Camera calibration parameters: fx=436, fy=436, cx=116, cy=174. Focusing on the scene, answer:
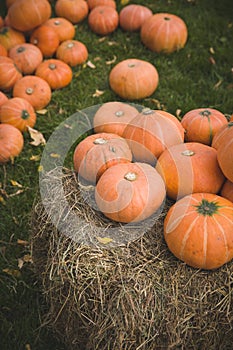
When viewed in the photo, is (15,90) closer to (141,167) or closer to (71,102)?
(71,102)

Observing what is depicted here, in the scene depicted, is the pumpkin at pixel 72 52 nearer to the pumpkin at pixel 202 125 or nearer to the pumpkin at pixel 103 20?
the pumpkin at pixel 103 20

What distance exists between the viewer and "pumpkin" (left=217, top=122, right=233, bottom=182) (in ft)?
6.81

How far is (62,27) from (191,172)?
3.11m

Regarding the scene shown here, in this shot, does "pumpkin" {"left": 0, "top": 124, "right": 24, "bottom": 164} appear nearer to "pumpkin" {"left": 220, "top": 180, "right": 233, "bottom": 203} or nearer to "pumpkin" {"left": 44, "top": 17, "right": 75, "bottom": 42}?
"pumpkin" {"left": 44, "top": 17, "right": 75, "bottom": 42}

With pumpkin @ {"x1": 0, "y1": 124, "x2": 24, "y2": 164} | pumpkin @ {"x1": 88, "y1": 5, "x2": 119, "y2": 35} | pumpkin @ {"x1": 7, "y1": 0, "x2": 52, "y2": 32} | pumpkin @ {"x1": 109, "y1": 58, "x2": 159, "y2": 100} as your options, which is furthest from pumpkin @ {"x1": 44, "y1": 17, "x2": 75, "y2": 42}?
pumpkin @ {"x1": 0, "y1": 124, "x2": 24, "y2": 164}

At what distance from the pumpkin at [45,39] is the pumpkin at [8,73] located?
51cm

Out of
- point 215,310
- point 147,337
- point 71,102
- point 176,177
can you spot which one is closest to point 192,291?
point 215,310

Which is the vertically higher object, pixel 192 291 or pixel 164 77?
pixel 192 291

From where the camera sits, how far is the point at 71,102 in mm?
4188

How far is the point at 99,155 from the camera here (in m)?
2.33

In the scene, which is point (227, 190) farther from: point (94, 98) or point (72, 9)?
point (72, 9)

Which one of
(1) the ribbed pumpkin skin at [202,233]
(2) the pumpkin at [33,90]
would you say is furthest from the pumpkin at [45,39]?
(1) the ribbed pumpkin skin at [202,233]

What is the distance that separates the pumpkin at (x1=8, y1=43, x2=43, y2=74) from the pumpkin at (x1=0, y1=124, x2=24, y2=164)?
3.04 ft

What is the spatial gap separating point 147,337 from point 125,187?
27.9 inches
